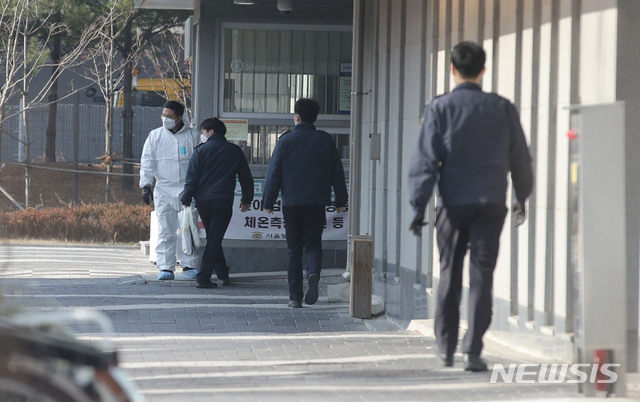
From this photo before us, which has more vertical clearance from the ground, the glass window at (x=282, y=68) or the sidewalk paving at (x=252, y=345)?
the glass window at (x=282, y=68)

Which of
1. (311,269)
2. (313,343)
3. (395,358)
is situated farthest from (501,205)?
(311,269)

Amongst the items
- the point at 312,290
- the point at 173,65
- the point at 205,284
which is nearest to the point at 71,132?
the point at 173,65

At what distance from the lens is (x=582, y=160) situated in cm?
546

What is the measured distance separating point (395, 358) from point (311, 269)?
135 inches

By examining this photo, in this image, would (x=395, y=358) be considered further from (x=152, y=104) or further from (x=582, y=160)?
(x=152, y=104)

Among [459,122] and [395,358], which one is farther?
[395,358]

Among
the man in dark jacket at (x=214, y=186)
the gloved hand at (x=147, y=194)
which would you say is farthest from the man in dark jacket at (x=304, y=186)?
the gloved hand at (x=147, y=194)

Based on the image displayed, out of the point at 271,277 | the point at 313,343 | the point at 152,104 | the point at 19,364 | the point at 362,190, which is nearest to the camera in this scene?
the point at 19,364

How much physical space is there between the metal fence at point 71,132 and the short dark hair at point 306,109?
55.3 feet

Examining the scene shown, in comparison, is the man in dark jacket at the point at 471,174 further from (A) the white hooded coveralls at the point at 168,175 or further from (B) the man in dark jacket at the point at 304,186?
(A) the white hooded coveralls at the point at 168,175

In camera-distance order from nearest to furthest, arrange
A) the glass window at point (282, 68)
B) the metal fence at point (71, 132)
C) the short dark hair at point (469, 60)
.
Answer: the short dark hair at point (469, 60), the glass window at point (282, 68), the metal fence at point (71, 132)

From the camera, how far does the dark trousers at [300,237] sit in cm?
1049

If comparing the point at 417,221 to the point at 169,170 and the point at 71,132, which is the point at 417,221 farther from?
the point at 71,132

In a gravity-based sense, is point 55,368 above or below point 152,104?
below
